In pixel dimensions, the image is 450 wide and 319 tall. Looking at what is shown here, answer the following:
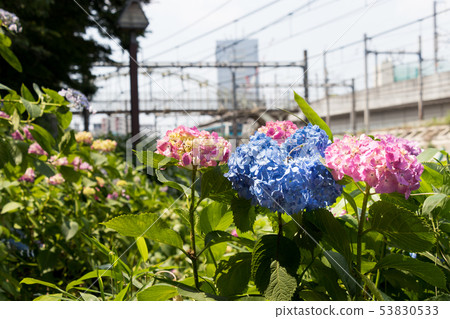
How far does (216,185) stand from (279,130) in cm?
16

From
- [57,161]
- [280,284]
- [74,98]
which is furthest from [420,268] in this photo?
[57,161]

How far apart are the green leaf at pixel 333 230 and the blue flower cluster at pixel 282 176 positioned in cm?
2

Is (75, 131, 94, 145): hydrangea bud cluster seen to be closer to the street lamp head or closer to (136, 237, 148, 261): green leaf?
(136, 237, 148, 261): green leaf

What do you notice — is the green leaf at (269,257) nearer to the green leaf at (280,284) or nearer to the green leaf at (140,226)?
the green leaf at (280,284)

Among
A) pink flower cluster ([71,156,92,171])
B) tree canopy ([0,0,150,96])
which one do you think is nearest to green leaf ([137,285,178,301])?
pink flower cluster ([71,156,92,171])

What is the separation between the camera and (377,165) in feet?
1.58

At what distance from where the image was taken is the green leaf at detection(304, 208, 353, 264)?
19.6 inches

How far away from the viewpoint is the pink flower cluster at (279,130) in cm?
66

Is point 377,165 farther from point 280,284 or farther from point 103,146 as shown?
point 103,146

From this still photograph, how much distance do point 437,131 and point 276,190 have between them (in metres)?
11.7

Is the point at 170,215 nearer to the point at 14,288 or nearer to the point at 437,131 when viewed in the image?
the point at 14,288

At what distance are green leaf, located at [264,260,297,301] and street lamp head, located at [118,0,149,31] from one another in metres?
3.07

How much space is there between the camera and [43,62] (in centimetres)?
466

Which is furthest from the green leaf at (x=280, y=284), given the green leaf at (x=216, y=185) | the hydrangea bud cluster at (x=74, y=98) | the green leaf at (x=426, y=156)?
the hydrangea bud cluster at (x=74, y=98)
